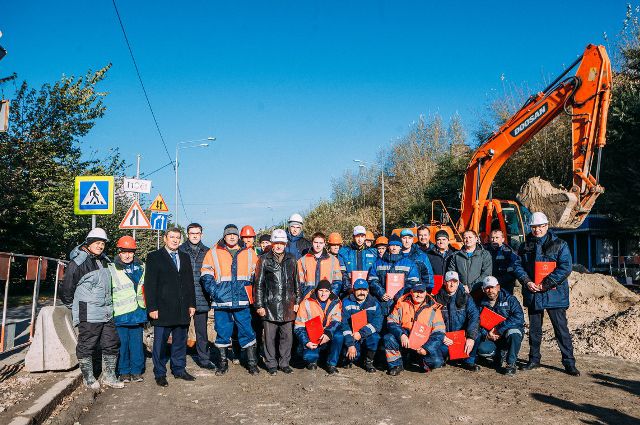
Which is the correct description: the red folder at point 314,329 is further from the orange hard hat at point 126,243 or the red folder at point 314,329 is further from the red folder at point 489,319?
the orange hard hat at point 126,243

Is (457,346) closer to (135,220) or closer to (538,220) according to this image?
(538,220)

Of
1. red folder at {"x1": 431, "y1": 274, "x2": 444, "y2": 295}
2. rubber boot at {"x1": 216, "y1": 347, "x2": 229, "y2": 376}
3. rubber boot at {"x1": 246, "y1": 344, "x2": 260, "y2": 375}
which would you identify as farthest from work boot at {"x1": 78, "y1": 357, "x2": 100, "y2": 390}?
red folder at {"x1": 431, "y1": 274, "x2": 444, "y2": 295}

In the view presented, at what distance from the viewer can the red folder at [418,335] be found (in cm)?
816

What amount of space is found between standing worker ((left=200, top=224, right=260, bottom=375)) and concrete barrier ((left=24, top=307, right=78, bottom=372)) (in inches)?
→ 77.7

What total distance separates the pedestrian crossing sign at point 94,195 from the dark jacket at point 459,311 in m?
6.35

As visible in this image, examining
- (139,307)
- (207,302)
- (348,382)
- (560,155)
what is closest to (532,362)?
(348,382)

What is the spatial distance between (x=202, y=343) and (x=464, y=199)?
30.9ft

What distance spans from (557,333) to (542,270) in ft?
2.91

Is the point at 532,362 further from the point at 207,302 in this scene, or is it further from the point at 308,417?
the point at 207,302

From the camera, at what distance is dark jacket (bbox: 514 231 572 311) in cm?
812

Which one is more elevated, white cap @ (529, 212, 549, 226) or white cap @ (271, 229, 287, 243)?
white cap @ (529, 212, 549, 226)

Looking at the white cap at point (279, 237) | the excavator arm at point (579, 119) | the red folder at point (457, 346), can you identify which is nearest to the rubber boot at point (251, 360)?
the white cap at point (279, 237)

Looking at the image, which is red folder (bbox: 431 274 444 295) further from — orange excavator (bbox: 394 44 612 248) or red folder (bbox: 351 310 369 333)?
orange excavator (bbox: 394 44 612 248)

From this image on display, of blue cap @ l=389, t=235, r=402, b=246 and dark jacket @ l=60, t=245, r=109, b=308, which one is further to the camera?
blue cap @ l=389, t=235, r=402, b=246
